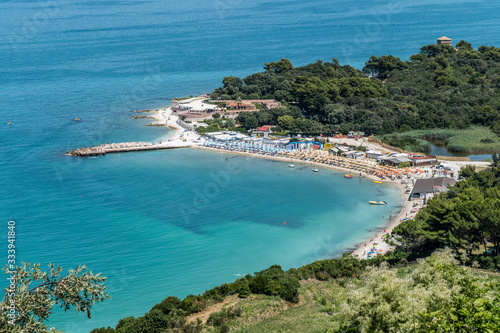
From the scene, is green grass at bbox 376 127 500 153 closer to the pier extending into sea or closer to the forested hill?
the forested hill

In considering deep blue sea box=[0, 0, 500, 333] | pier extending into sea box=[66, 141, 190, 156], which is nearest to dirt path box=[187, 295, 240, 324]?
deep blue sea box=[0, 0, 500, 333]

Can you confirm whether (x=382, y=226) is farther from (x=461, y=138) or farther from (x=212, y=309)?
(x=461, y=138)

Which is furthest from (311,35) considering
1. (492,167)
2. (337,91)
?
(492,167)

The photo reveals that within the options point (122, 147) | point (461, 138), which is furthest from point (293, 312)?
point (461, 138)

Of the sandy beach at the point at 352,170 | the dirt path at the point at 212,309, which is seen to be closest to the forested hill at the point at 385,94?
the sandy beach at the point at 352,170

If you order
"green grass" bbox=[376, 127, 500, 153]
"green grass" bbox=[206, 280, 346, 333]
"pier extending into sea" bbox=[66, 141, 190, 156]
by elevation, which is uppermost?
"pier extending into sea" bbox=[66, 141, 190, 156]

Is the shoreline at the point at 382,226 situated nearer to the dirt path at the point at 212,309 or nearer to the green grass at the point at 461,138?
the green grass at the point at 461,138
